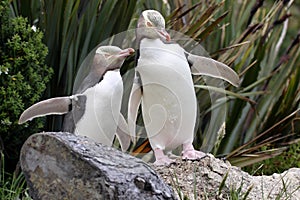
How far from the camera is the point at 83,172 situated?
2.58 meters

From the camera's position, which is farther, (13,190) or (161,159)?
(13,190)

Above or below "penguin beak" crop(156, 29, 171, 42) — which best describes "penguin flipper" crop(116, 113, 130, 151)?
below

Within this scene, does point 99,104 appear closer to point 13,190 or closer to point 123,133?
point 123,133

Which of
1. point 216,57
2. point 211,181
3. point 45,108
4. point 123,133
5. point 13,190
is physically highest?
point 45,108

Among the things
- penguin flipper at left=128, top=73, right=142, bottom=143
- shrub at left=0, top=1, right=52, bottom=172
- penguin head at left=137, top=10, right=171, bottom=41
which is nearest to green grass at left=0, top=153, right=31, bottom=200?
shrub at left=0, top=1, right=52, bottom=172

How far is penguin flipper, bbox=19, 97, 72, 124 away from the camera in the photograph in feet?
10.8

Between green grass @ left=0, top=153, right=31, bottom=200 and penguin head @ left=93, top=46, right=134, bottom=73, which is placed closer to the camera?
penguin head @ left=93, top=46, right=134, bottom=73

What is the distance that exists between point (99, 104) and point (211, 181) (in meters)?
0.59

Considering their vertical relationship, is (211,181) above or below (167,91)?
below

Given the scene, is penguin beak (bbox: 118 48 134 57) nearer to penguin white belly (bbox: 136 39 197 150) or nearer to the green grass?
penguin white belly (bbox: 136 39 197 150)

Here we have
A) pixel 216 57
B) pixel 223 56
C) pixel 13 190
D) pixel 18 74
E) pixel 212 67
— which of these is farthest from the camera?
pixel 216 57

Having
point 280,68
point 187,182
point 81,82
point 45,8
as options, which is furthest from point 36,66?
point 280,68

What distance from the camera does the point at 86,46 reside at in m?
4.76

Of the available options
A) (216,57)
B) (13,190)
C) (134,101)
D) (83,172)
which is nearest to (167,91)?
(134,101)
